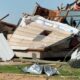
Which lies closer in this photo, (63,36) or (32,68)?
(32,68)

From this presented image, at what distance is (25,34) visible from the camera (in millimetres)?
18156

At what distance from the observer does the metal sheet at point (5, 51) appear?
16934mm

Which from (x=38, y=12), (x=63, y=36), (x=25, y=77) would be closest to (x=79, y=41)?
(x=63, y=36)

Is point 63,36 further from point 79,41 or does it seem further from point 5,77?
point 5,77

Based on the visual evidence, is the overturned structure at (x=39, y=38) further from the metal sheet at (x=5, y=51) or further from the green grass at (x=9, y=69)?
the green grass at (x=9, y=69)

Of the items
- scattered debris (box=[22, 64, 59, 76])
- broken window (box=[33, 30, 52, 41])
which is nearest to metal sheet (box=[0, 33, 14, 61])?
broken window (box=[33, 30, 52, 41])

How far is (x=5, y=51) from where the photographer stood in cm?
1725

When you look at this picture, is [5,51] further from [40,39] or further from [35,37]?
[40,39]

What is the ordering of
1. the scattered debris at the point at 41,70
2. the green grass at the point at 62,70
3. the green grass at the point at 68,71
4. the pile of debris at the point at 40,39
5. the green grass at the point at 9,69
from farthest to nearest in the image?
1. the pile of debris at the point at 40,39
2. the green grass at the point at 9,69
3. the green grass at the point at 62,70
4. the green grass at the point at 68,71
5. the scattered debris at the point at 41,70

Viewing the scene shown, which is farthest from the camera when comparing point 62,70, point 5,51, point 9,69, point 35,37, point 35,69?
point 35,37

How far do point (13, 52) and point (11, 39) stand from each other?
37.4 inches

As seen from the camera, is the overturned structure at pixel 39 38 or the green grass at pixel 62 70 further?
the overturned structure at pixel 39 38

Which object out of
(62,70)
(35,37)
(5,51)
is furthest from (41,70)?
(35,37)

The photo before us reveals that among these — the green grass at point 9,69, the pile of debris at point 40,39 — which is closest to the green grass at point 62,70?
the green grass at point 9,69
